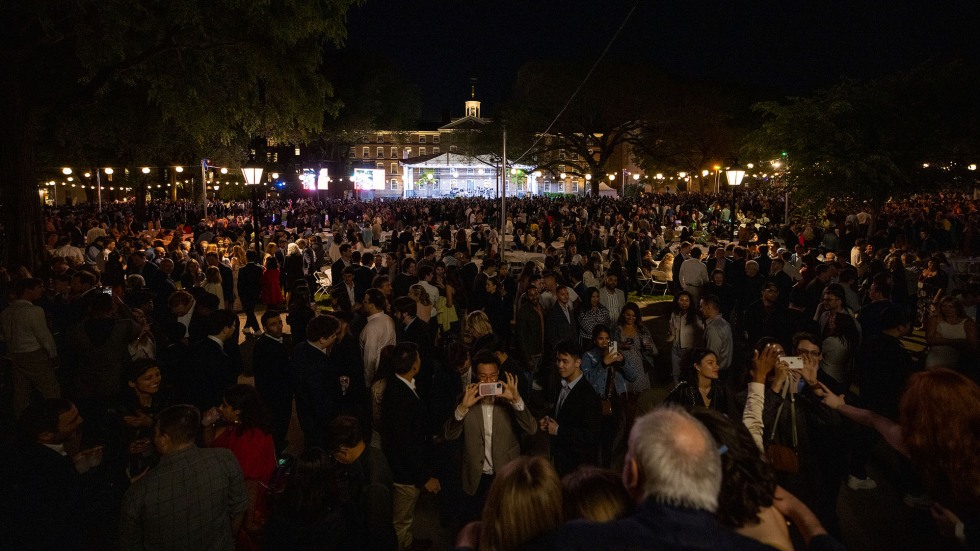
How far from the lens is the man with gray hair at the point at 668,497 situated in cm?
165

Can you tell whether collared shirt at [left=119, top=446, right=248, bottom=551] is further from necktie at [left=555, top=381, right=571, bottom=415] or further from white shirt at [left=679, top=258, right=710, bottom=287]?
white shirt at [left=679, top=258, right=710, bottom=287]

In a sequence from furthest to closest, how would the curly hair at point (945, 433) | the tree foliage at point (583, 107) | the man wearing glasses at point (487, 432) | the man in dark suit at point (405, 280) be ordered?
the tree foliage at point (583, 107)
the man in dark suit at point (405, 280)
the man wearing glasses at point (487, 432)
the curly hair at point (945, 433)

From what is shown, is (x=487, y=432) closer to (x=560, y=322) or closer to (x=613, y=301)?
(x=560, y=322)

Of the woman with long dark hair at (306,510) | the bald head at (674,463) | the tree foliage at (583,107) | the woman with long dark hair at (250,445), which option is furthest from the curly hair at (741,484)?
the tree foliage at (583,107)

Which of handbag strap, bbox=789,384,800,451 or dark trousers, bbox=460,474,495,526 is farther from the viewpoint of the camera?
dark trousers, bbox=460,474,495,526

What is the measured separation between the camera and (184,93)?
1289cm

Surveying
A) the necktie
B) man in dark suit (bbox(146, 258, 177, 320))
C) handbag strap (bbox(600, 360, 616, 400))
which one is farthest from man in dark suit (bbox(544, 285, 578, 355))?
man in dark suit (bbox(146, 258, 177, 320))

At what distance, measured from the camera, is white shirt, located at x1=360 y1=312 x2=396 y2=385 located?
5809 millimetres

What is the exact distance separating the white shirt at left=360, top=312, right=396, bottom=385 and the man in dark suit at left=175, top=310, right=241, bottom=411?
1.21 m

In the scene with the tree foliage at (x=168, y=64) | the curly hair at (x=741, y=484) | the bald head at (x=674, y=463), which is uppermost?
the tree foliage at (x=168, y=64)

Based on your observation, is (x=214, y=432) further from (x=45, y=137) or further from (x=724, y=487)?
(x=45, y=137)

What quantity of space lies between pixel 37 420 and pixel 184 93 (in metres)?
11.4

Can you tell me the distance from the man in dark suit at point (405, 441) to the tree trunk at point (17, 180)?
10922mm

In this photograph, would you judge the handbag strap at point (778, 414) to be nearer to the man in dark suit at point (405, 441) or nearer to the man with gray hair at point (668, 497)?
the man in dark suit at point (405, 441)
